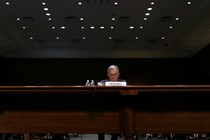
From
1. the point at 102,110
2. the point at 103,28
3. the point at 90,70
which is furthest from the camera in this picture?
the point at 90,70

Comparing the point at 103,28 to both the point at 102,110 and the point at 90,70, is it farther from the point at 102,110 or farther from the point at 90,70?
the point at 102,110

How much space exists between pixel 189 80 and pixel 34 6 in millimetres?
9579

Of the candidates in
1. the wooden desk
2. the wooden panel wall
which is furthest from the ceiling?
the wooden desk

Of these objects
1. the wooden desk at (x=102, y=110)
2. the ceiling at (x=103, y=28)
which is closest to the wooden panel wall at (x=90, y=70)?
the ceiling at (x=103, y=28)

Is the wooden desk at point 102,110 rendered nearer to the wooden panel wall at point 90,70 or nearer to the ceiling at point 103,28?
the ceiling at point 103,28

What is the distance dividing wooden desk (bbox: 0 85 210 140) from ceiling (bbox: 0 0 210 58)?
797 cm

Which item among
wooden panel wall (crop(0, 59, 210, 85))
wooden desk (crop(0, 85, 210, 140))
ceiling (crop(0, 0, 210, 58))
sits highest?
ceiling (crop(0, 0, 210, 58))

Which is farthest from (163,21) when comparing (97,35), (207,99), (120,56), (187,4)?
(207,99)

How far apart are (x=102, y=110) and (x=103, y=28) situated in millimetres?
10241

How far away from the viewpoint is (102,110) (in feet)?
9.20

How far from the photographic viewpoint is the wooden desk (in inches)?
107

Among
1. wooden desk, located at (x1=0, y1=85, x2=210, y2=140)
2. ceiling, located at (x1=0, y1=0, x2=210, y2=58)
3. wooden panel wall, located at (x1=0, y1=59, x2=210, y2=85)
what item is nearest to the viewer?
wooden desk, located at (x1=0, y1=85, x2=210, y2=140)

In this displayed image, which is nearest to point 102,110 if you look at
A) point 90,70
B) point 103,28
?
point 103,28

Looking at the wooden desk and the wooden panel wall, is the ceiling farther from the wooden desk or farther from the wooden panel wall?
the wooden desk
